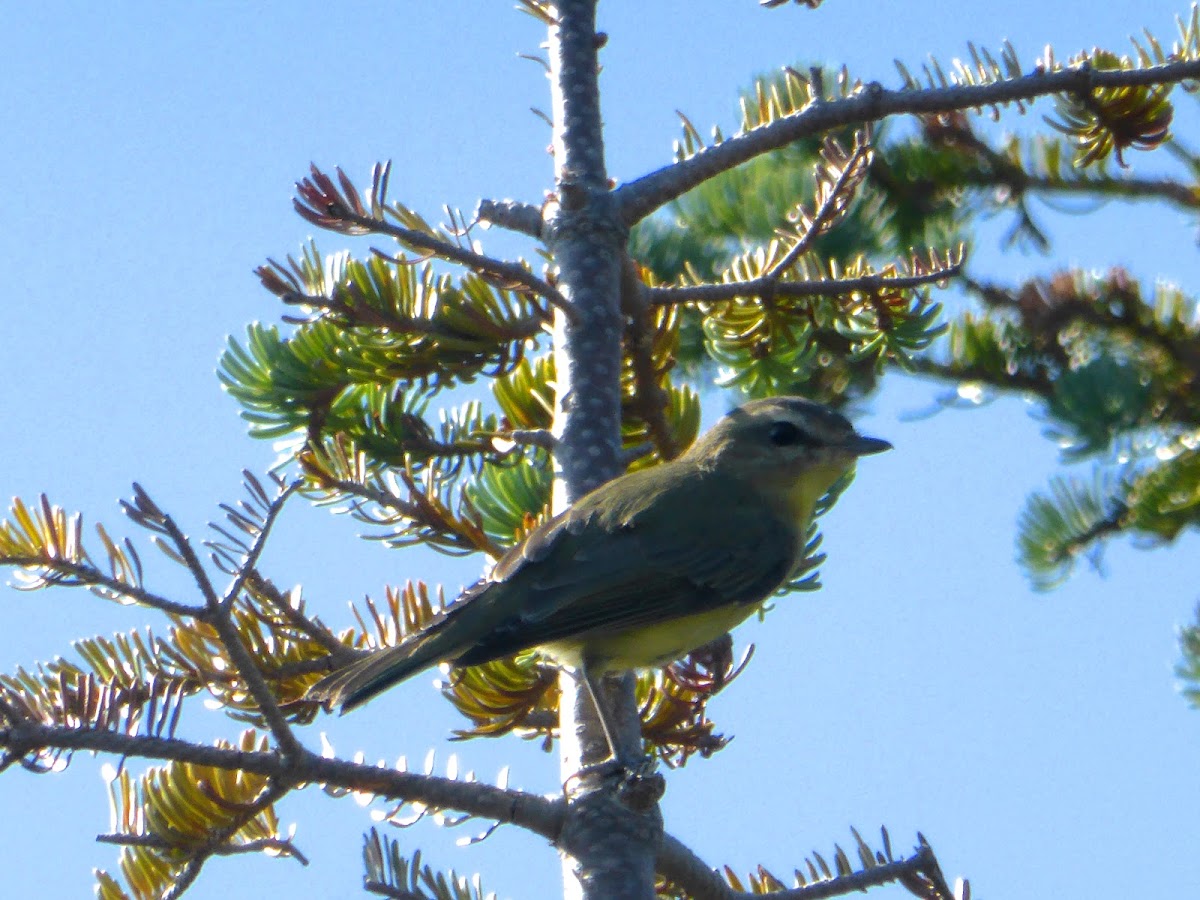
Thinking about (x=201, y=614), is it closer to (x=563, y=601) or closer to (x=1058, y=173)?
(x=563, y=601)

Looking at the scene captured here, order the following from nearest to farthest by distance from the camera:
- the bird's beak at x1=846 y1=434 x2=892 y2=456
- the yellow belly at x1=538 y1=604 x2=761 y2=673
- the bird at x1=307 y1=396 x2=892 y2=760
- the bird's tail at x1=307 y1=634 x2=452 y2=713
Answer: the bird's tail at x1=307 y1=634 x2=452 y2=713
the bird at x1=307 y1=396 x2=892 y2=760
the yellow belly at x1=538 y1=604 x2=761 y2=673
the bird's beak at x1=846 y1=434 x2=892 y2=456

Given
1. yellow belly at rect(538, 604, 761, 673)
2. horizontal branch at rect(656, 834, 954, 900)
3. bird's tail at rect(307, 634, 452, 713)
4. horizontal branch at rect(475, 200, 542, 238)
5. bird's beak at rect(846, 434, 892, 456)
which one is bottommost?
horizontal branch at rect(656, 834, 954, 900)

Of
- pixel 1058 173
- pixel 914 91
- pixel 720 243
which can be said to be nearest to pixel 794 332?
pixel 914 91

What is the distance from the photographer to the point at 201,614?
6.91 ft

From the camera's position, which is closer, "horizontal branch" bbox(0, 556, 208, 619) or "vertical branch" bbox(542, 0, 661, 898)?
"horizontal branch" bbox(0, 556, 208, 619)

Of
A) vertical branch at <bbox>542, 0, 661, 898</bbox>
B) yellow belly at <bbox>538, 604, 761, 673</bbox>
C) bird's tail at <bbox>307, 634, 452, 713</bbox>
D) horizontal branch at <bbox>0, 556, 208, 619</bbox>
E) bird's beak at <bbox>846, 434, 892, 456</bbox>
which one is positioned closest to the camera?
horizontal branch at <bbox>0, 556, 208, 619</bbox>

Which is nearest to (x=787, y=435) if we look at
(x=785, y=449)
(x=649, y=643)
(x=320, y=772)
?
(x=785, y=449)

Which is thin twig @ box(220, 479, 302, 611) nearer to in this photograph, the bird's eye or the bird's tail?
the bird's tail

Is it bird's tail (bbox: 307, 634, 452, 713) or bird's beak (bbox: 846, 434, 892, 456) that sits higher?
bird's beak (bbox: 846, 434, 892, 456)

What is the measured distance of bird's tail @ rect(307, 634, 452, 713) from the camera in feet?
9.58

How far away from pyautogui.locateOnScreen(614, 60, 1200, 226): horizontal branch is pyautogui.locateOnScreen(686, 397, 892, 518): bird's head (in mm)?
1092

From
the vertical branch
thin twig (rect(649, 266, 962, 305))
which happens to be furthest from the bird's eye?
the vertical branch

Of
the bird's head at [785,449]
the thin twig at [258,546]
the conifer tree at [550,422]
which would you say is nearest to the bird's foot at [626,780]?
the conifer tree at [550,422]

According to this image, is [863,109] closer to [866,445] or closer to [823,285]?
[823,285]
